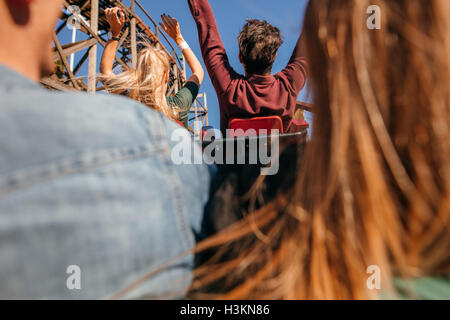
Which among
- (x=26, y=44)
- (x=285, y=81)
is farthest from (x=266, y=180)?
(x=285, y=81)

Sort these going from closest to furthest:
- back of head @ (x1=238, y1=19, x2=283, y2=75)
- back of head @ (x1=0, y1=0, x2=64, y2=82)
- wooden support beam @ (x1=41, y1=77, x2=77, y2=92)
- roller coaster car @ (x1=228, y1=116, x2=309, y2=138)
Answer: back of head @ (x1=0, y1=0, x2=64, y2=82), roller coaster car @ (x1=228, y1=116, x2=309, y2=138), back of head @ (x1=238, y1=19, x2=283, y2=75), wooden support beam @ (x1=41, y1=77, x2=77, y2=92)

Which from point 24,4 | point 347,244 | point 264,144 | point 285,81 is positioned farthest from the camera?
point 285,81

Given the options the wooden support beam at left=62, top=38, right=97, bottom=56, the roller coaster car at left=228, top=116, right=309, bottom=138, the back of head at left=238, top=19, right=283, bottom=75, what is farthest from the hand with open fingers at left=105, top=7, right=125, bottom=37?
the wooden support beam at left=62, top=38, right=97, bottom=56

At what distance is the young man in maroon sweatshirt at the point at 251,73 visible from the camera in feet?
5.34

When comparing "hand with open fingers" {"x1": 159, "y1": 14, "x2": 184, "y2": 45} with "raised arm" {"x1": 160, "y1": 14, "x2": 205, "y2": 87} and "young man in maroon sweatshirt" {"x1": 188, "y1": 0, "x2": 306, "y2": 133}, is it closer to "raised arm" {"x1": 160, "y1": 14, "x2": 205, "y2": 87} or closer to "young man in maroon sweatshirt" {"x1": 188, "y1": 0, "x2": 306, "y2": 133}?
"raised arm" {"x1": 160, "y1": 14, "x2": 205, "y2": 87}

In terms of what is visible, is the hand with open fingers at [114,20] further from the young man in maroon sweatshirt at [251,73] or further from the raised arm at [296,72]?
the raised arm at [296,72]

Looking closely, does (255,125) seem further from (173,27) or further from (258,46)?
(173,27)

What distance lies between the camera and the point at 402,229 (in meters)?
0.42

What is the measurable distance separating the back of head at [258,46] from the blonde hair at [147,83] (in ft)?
2.55

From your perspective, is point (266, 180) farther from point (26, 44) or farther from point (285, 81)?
point (285, 81)

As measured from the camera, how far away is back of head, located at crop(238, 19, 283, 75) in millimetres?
1734

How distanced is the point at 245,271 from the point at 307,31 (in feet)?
1.73

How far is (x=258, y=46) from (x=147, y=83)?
A: 99cm

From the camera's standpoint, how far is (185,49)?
2361 mm
